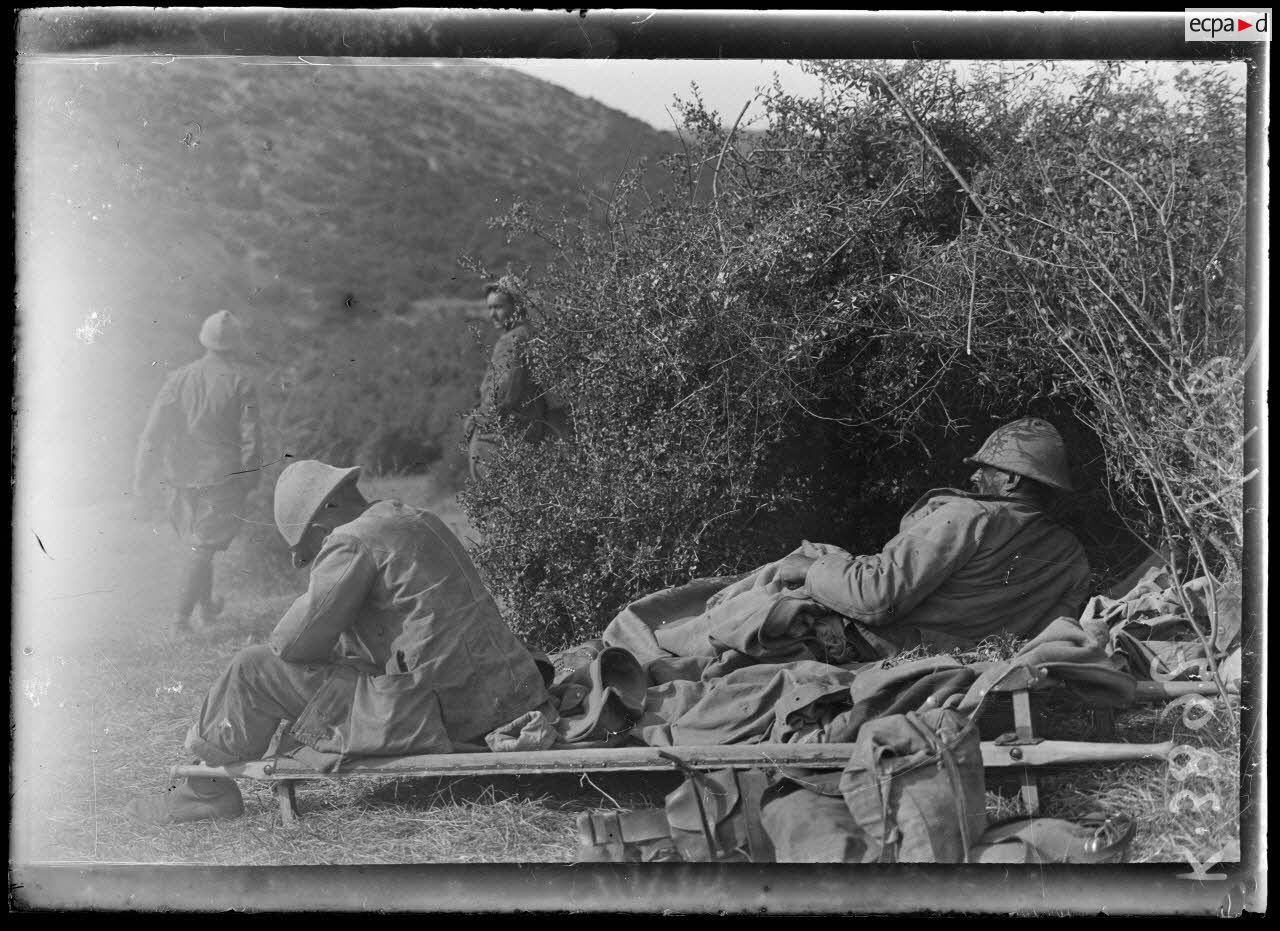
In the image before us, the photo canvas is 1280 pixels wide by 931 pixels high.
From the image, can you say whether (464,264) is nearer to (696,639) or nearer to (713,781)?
(696,639)

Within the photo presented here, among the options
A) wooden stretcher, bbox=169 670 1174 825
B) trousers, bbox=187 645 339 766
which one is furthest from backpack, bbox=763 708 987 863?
trousers, bbox=187 645 339 766

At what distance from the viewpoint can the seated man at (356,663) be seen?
5.38m

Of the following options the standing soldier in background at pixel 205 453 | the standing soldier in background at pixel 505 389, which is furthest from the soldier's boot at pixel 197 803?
the standing soldier in background at pixel 505 389

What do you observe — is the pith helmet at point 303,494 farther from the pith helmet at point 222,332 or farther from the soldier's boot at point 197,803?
the soldier's boot at point 197,803

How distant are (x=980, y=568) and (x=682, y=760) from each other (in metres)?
1.55

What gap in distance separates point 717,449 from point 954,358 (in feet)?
3.56

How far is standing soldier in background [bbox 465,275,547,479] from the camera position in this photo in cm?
676

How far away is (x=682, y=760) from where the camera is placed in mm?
5172

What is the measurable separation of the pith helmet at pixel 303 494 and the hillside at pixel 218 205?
75cm

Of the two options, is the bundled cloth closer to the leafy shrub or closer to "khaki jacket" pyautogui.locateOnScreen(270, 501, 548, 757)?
the leafy shrub

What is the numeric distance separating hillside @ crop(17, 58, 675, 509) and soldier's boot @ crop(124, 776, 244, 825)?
1239mm

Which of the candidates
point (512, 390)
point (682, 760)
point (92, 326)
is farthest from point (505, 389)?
point (682, 760)

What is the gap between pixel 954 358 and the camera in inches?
244

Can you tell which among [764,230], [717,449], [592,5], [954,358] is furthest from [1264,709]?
[592,5]
